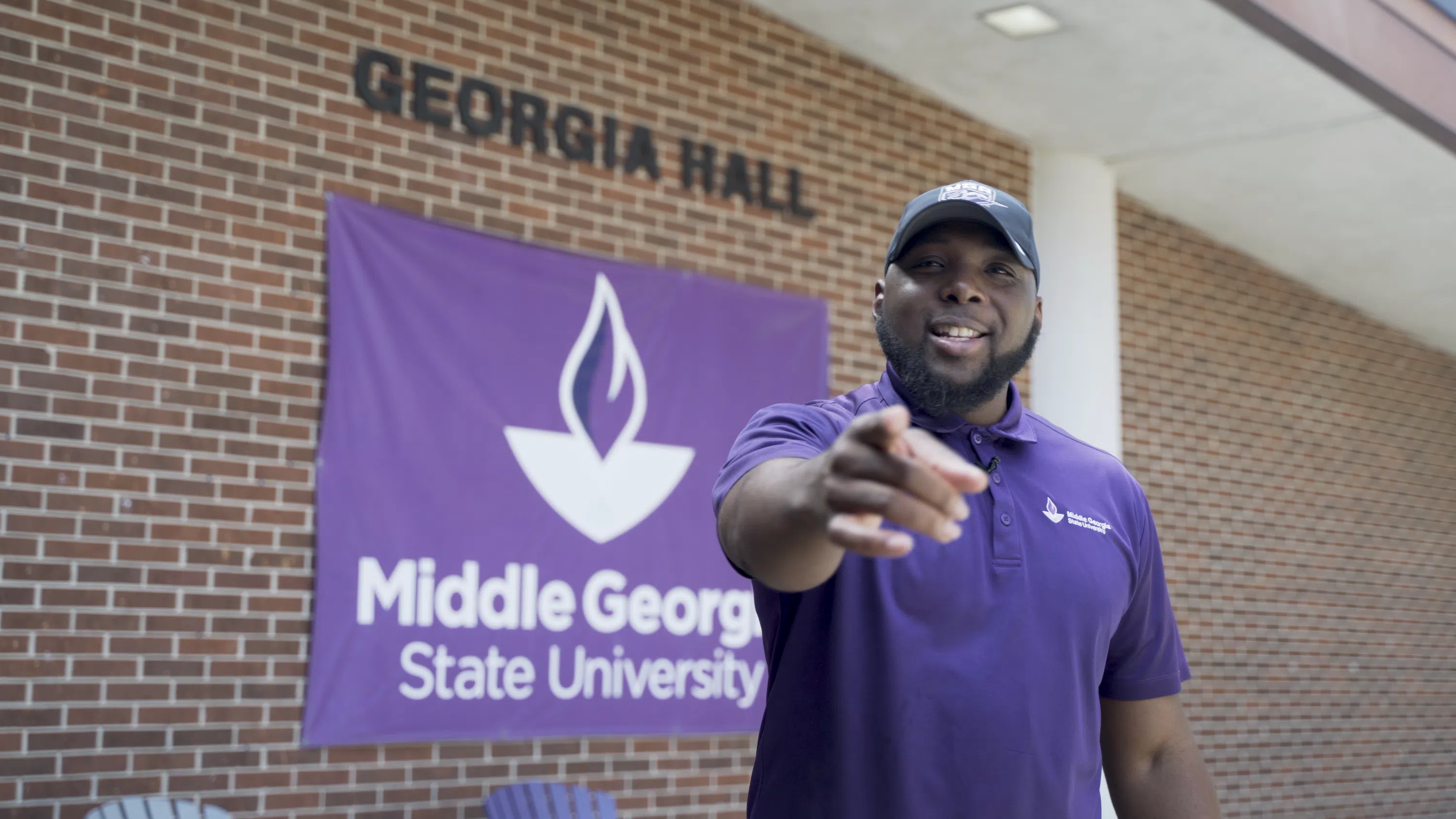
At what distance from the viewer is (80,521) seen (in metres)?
4.60

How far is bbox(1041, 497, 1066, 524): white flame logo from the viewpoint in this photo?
208cm

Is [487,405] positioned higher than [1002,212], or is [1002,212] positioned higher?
[487,405]

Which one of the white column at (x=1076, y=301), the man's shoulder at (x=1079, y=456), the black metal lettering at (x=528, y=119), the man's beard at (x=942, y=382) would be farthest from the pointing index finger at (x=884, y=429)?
the white column at (x=1076, y=301)

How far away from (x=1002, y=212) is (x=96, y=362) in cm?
353

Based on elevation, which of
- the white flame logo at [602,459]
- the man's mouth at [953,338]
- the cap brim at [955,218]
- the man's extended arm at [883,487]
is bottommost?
the man's extended arm at [883,487]

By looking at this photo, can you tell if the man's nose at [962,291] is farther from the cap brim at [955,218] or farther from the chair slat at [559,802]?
the chair slat at [559,802]

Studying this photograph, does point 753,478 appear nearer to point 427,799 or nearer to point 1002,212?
point 1002,212

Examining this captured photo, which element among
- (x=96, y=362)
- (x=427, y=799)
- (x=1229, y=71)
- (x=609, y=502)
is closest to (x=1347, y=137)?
(x=1229, y=71)

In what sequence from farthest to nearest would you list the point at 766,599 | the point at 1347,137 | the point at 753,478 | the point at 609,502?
the point at 1347,137 < the point at 609,502 < the point at 766,599 < the point at 753,478

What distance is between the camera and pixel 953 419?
216cm

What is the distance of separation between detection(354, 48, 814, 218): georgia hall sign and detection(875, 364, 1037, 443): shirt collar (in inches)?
147

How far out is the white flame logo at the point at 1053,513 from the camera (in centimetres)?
208

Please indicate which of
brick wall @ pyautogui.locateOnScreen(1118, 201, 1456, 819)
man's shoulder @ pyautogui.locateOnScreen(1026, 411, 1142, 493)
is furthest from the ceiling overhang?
man's shoulder @ pyautogui.locateOnScreen(1026, 411, 1142, 493)

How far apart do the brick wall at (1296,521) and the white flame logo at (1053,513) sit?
704 centimetres
